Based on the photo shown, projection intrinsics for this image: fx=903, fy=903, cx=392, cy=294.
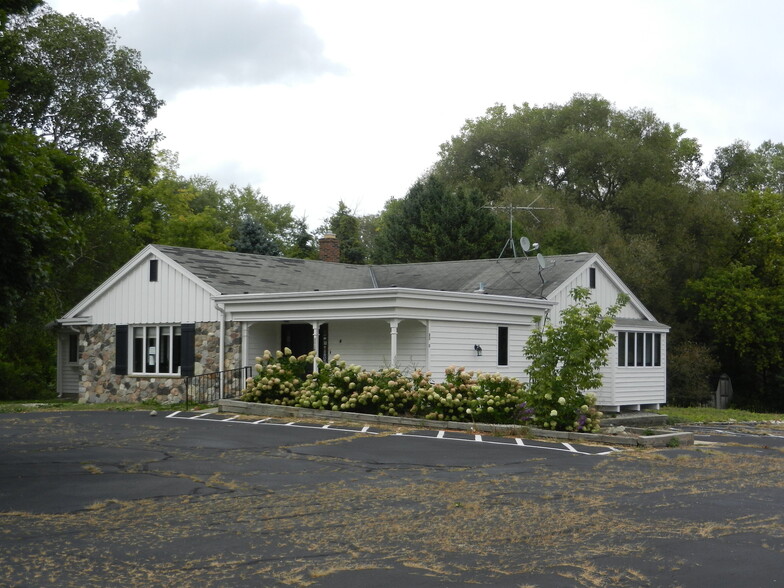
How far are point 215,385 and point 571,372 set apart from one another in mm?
11115

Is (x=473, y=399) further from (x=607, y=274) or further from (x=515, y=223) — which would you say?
(x=515, y=223)

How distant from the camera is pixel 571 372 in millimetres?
17281

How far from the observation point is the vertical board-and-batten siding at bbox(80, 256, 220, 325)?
25469 millimetres

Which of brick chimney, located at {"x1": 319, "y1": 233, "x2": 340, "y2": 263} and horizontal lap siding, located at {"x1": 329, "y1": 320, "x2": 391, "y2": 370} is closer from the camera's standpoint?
horizontal lap siding, located at {"x1": 329, "y1": 320, "x2": 391, "y2": 370}

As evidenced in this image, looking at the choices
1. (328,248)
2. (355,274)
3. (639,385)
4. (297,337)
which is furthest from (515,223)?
(297,337)

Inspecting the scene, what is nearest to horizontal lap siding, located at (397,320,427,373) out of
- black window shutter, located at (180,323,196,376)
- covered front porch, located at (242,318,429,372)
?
covered front porch, located at (242,318,429,372)

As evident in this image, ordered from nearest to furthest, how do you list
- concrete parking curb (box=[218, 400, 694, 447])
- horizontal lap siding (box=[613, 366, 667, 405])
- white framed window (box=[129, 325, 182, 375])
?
concrete parking curb (box=[218, 400, 694, 447]), white framed window (box=[129, 325, 182, 375]), horizontal lap siding (box=[613, 366, 667, 405])

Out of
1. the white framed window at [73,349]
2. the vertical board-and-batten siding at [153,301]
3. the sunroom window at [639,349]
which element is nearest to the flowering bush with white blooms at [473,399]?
the vertical board-and-batten siding at [153,301]

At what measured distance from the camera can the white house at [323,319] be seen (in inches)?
894

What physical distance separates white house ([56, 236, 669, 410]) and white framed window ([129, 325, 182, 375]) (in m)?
0.03

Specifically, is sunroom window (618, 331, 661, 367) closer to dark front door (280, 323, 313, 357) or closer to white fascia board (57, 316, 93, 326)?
dark front door (280, 323, 313, 357)

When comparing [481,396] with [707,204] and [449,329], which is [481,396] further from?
[707,204]

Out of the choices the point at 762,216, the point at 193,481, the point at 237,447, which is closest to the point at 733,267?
the point at 762,216

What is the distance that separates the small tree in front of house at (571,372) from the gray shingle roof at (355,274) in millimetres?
8654
